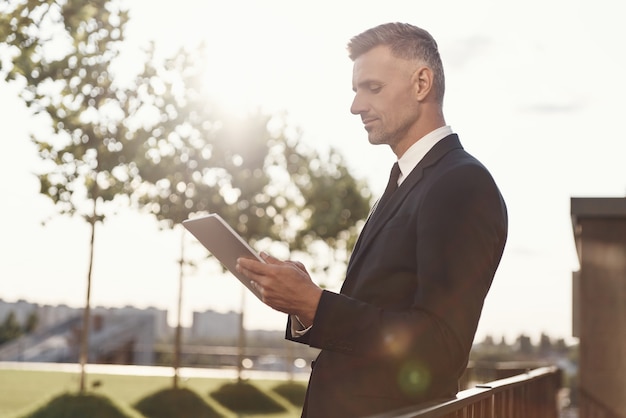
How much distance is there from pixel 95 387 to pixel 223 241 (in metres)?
11.7

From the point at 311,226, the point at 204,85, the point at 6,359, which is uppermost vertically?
the point at 204,85

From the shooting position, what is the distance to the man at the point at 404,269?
2.33 metres

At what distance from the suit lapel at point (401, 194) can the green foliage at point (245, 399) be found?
47.5 feet

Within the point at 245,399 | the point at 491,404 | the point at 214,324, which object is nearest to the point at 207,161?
the point at 245,399

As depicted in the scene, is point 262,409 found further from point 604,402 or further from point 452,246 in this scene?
point 452,246

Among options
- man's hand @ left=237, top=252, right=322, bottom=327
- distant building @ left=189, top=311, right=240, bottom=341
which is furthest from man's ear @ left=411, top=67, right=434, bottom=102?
distant building @ left=189, top=311, right=240, bottom=341

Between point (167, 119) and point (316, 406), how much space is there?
14.3 m

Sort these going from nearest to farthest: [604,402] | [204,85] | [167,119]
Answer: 1. [604,402]
2. [167,119]
3. [204,85]

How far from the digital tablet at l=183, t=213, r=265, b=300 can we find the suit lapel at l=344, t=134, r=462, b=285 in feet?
0.99

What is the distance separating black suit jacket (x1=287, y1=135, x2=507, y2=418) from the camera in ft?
7.60

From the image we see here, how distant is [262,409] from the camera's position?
1741 centimetres

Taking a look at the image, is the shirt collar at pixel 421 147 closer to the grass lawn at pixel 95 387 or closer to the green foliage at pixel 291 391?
the grass lawn at pixel 95 387

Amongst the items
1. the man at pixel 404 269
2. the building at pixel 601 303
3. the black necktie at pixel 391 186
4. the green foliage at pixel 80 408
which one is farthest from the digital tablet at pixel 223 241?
the green foliage at pixel 80 408

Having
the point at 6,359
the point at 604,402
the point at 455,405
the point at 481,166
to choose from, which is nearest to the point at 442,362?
the point at 455,405
